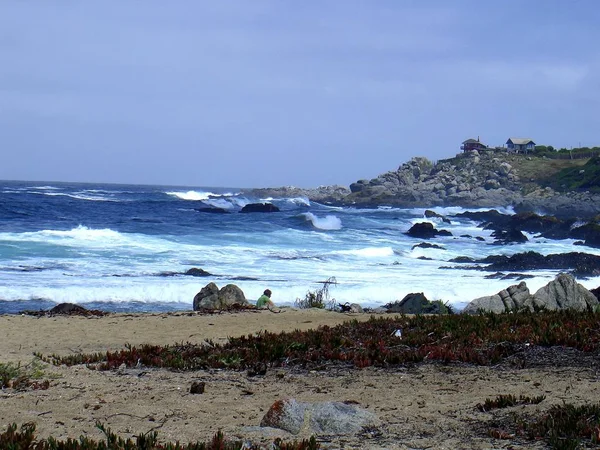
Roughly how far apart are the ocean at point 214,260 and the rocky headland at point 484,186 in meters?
Result: 24.1

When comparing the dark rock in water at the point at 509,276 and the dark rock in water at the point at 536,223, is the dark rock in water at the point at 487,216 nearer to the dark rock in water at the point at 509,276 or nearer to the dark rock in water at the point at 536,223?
the dark rock in water at the point at 536,223

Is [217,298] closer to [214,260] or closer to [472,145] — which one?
[214,260]

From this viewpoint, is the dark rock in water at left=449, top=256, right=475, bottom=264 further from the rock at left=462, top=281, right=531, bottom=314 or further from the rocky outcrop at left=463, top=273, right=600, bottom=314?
the rock at left=462, top=281, right=531, bottom=314

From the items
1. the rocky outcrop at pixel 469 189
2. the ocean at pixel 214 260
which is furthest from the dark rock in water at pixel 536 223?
the rocky outcrop at pixel 469 189

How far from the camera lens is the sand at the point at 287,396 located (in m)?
6.12

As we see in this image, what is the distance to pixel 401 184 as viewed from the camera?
113m

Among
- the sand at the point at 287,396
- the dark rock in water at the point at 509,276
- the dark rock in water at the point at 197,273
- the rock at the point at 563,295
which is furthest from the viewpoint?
the dark rock in water at the point at 509,276

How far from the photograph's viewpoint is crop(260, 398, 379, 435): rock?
20.2 feet

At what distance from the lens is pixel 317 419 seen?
20.5ft

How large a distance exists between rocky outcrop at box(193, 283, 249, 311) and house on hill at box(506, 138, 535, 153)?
115161mm

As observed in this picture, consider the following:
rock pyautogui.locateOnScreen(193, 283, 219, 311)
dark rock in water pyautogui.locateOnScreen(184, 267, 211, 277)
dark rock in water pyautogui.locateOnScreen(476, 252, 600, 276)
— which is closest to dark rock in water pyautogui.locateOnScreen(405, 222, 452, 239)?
dark rock in water pyautogui.locateOnScreen(476, 252, 600, 276)

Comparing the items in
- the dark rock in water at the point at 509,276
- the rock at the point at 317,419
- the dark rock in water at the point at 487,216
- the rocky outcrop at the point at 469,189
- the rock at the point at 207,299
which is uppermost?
the rocky outcrop at the point at 469,189

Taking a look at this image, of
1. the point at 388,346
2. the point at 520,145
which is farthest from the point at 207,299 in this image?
the point at 520,145

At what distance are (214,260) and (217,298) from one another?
1424 cm
